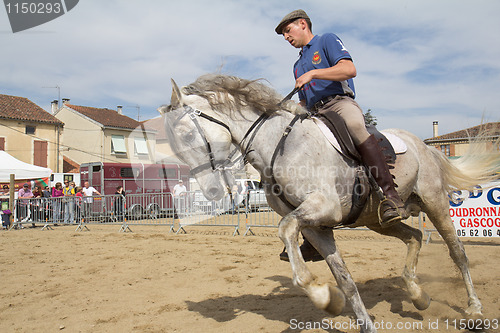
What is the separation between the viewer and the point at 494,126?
503 centimetres

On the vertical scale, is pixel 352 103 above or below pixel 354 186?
above

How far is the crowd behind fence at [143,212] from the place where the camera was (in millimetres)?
13617

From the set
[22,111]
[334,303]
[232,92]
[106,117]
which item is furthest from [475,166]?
[106,117]

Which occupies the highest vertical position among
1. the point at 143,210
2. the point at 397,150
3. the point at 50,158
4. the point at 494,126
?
the point at 50,158

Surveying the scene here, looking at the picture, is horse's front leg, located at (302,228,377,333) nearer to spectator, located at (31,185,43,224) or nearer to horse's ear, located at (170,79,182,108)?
horse's ear, located at (170,79,182,108)

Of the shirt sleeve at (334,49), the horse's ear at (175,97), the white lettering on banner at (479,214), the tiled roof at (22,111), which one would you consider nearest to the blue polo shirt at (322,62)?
the shirt sleeve at (334,49)

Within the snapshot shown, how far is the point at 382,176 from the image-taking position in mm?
3689

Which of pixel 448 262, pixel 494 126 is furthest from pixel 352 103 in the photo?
pixel 448 262

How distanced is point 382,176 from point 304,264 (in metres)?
1.32

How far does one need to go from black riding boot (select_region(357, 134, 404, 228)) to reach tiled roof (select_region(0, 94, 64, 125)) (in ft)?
133

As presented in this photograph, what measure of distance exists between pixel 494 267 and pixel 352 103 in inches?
196

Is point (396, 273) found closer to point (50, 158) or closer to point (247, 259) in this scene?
point (247, 259)

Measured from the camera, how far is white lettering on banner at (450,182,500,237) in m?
8.87

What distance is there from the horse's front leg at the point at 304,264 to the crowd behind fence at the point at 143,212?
9237mm
